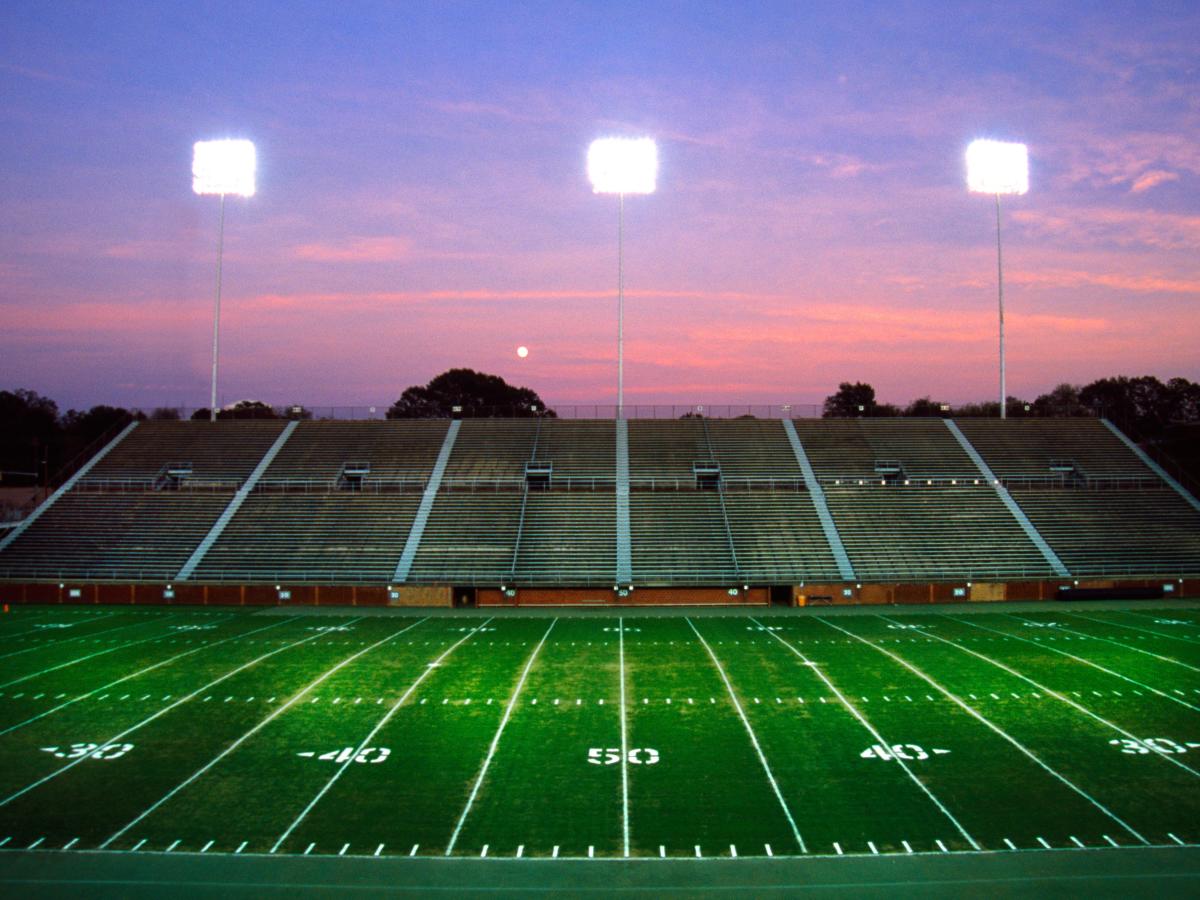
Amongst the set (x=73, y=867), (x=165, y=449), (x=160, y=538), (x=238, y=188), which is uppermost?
(x=238, y=188)

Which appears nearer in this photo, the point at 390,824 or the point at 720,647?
the point at 390,824

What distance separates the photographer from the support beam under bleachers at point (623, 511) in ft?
107

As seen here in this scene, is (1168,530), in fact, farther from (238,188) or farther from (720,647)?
(238,188)

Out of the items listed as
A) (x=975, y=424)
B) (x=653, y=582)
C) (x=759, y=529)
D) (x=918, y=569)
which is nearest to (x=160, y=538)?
(x=653, y=582)

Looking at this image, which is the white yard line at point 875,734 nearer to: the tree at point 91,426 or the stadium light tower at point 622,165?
the stadium light tower at point 622,165

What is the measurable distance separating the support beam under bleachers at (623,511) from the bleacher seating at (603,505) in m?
0.34

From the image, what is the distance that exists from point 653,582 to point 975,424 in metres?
22.8

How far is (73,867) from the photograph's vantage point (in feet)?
32.8

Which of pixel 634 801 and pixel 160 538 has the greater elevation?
pixel 160 538

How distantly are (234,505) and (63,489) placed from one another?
8.30 m

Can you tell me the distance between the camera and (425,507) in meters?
37.4

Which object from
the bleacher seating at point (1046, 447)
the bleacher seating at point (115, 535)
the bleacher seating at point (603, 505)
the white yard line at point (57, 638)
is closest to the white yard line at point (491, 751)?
the bleacher seating at point (603, 505)

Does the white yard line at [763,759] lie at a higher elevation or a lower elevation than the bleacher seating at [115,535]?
lower

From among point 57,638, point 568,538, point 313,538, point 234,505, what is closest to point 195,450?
point 234,505
